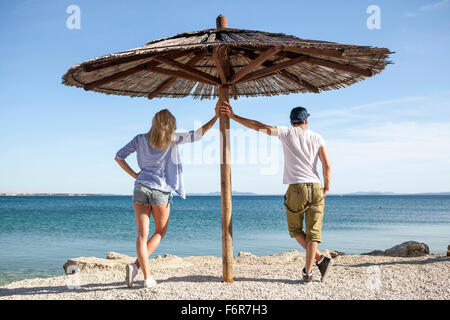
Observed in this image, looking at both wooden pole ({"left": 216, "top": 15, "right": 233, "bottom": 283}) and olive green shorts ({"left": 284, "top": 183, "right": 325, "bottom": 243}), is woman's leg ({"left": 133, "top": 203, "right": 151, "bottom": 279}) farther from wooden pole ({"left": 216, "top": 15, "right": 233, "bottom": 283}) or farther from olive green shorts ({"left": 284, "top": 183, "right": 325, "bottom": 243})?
olive green shorts ({"left": 284, "top": 183, "right": 325, "bottom": 243})

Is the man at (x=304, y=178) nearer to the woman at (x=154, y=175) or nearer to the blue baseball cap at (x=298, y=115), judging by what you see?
the blue baseball cap at (x=298, y=115)

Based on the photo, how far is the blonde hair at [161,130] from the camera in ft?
13.3

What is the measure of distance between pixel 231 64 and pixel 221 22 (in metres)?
0.97

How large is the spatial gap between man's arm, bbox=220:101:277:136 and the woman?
0.53 m

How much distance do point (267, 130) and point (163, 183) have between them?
1234mm

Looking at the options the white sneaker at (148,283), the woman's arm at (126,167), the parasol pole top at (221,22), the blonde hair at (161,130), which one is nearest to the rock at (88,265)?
the white sneaker at (148,283)

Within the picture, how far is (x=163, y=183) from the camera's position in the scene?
408 centimetres

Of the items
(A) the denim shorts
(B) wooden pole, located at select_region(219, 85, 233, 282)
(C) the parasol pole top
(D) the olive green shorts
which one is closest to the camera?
(A) the denim shorts

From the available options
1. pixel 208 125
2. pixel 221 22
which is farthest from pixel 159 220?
pixel 221 22

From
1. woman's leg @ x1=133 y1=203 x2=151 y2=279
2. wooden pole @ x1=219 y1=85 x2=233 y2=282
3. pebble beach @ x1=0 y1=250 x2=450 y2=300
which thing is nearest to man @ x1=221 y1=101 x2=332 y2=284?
wooden pole @ x1=219 y1=85 x2=233 y2=282

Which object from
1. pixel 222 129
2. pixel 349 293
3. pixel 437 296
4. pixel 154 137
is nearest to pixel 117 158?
pixel 154 137

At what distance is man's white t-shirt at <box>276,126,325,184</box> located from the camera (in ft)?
13.9
